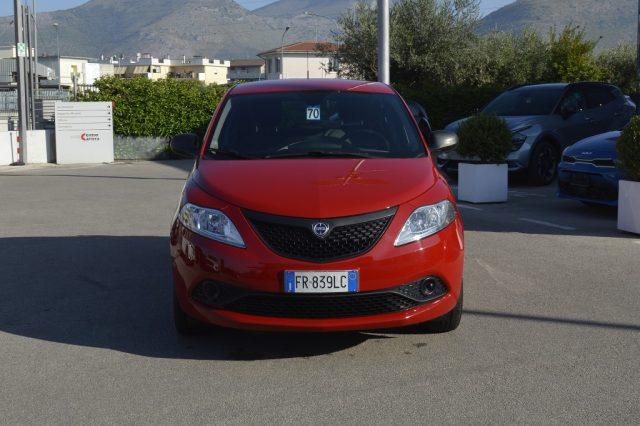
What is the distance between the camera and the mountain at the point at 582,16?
14750 cm

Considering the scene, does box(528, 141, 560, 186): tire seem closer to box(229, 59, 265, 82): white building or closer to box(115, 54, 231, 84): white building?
box(115, 54, 231, 84): white building

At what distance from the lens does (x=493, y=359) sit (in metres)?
4.93

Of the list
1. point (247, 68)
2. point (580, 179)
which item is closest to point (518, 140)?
point (580, 179)

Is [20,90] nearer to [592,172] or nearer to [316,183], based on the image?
[592,172]

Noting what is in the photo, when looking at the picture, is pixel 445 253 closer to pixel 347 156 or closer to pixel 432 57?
pixel 347 156

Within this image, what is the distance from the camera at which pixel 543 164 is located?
14344 millimetres

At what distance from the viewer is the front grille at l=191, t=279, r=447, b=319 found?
4.73 m

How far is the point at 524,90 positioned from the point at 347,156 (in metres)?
10.8

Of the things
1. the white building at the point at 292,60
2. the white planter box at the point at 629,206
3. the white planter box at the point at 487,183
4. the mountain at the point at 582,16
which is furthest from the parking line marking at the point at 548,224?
the mountain at the point at 582,16

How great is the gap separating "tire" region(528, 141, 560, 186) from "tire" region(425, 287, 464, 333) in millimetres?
9207

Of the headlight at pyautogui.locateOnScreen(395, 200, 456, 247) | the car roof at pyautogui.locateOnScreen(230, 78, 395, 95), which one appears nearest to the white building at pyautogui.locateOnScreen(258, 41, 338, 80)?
the car roof at pyautogui.locateOnScreen(230, 78, 395, 95)

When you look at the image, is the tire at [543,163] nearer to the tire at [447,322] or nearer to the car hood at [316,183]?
the car hood at [316,183]

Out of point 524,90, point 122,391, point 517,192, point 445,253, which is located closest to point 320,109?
point 445,253

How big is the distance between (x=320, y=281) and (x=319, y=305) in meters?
0.16
